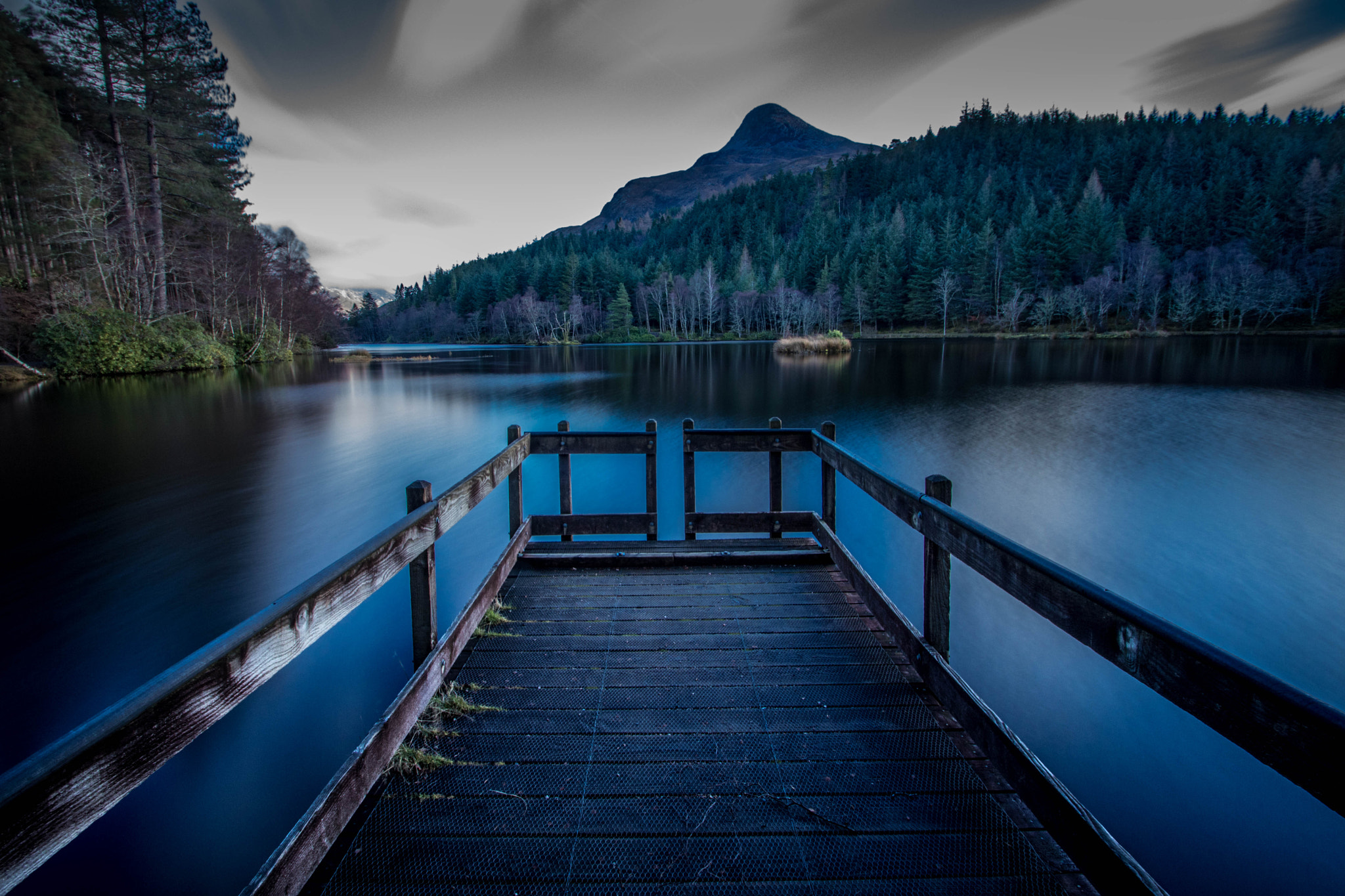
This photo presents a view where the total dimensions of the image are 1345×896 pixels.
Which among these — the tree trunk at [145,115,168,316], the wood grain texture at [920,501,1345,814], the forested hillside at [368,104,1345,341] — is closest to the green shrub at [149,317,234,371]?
the tree trunk at [145,115,168,316]

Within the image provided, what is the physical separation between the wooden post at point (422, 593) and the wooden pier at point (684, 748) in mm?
17

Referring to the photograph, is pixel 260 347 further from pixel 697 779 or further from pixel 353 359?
pixel 697 779

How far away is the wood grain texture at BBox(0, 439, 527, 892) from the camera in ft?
3.69

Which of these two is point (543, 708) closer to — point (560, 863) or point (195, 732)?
point (560, 863)

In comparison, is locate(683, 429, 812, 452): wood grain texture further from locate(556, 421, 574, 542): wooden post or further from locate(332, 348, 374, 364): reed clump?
locate(332, 348, 374, 364): reed clump

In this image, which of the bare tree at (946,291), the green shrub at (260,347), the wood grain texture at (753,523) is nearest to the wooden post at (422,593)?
the wood grain texture at (753,523)

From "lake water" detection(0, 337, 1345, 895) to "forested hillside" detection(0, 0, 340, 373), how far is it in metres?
8.02

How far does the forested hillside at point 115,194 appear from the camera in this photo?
27.2 metres

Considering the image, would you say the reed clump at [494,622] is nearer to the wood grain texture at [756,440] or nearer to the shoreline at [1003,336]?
the wood grain texture at [756,440]

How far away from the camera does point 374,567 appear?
106 inches

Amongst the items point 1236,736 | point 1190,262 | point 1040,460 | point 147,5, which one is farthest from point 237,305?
point 1190,262

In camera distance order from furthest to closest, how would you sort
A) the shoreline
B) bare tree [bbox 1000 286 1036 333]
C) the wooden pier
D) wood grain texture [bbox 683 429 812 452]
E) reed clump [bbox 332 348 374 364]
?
bare tree [bbox 1000 286 1036 333] → the shoreline → reed clump [bbox 332 348 374 364] → wood grain texture [bbox 683 429 812 452] → the wooden pier

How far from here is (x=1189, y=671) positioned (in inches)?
63.2

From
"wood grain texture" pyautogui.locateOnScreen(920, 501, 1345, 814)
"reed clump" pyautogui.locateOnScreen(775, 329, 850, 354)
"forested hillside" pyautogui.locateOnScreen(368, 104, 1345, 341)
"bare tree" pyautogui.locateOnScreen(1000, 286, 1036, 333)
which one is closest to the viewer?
"wood grain texture" pyautogui.locateOnScreen(920, 501, 1345, 814)
